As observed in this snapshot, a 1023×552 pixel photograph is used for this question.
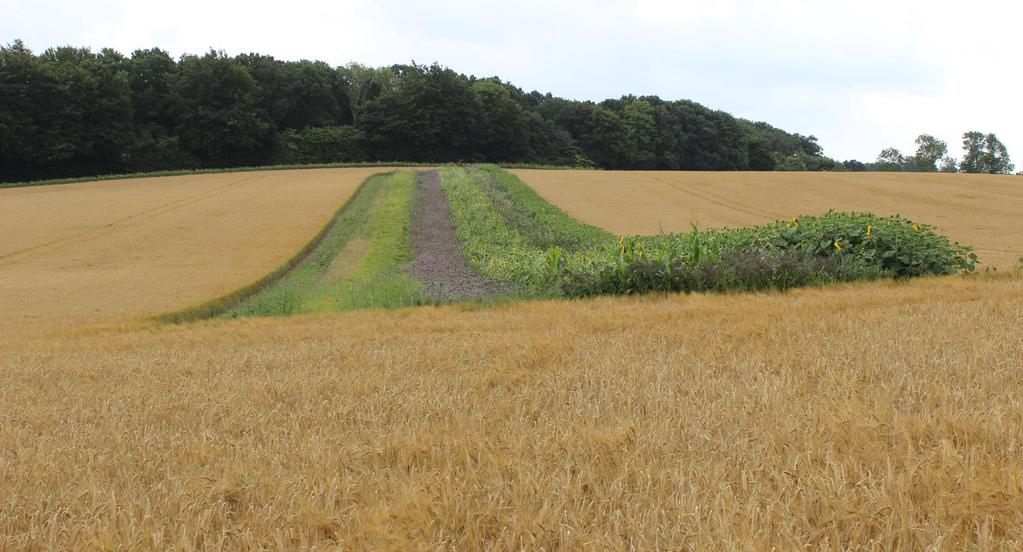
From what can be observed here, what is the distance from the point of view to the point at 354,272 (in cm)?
2016

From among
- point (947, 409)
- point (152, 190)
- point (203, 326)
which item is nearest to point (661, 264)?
point (203, 326)

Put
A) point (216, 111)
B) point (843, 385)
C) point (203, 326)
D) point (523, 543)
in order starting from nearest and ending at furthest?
1. point (523, 543)
2. point (843, 385)
3. point (203, 326)
4. point (216, 111)

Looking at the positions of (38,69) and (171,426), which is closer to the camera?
(171,426)

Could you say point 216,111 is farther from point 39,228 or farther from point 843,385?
point 843,385

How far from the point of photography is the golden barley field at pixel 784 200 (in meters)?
27.5

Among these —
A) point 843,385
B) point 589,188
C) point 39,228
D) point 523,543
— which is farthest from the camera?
point 589,188

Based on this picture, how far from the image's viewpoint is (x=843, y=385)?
4609 mm

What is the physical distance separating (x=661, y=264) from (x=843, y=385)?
8690 mm

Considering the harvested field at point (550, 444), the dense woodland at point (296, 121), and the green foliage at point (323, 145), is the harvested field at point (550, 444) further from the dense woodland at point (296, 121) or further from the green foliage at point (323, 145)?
the green foliage at point (323, 145)

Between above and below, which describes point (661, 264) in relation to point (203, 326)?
above

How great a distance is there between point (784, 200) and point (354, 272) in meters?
26.9

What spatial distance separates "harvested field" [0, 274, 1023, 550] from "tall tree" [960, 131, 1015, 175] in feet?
451

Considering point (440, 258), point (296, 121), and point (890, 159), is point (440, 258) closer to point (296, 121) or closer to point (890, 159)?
point (296, 121)

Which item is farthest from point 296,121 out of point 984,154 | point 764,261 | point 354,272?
point 984,154
